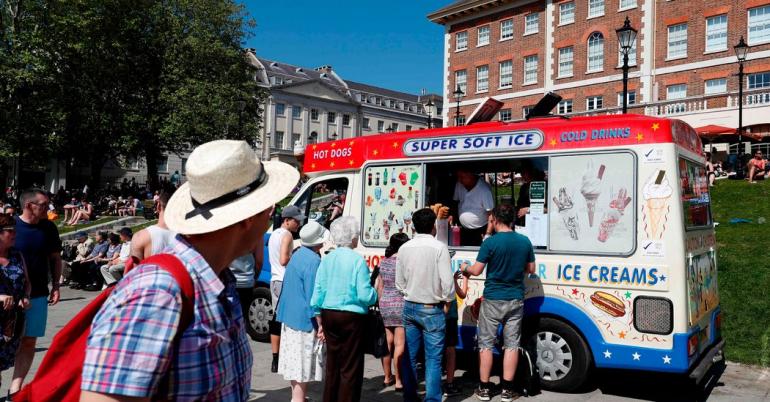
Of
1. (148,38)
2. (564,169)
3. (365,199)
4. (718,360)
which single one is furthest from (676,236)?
(148,38)

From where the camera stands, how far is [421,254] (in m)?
5.63

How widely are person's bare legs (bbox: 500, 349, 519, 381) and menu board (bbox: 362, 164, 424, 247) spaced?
2017 millimetres

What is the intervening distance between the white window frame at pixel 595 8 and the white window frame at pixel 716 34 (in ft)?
19.7

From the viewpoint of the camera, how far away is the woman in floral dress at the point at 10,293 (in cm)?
505

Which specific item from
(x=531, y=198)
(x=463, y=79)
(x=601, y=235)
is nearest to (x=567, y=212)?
(x=601, y=235)

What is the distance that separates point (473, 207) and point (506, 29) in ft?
120

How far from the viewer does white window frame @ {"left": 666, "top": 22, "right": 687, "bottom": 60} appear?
33.5m

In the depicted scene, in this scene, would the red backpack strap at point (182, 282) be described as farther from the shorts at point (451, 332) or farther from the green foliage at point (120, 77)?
the green foliage at point (120, 77)

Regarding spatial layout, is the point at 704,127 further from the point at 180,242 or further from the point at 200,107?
the point at 180,242

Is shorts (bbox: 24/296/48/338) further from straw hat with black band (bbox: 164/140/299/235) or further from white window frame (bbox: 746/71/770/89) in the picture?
white window frame (bbox: 746/71/770/89)

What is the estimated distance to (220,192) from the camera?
188cm

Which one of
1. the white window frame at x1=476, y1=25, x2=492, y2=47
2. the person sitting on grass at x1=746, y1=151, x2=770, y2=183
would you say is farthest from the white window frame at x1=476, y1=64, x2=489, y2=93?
the person sitting on grass at x1=746, y1=151, x2=770, y2=183

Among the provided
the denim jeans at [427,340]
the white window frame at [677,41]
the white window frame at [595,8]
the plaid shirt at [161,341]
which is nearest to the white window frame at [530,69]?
the white window frame at [595,8]

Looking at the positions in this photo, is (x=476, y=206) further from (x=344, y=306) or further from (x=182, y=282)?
(x=182, y=282)
